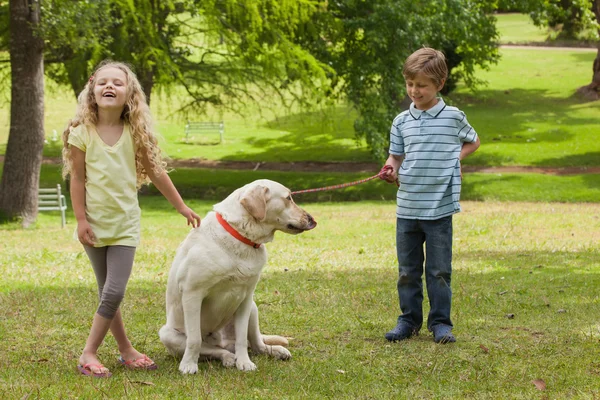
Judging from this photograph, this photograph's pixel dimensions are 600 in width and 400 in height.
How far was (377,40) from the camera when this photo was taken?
851 inches

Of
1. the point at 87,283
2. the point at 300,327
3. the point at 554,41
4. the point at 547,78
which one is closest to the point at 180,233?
the point at 87,283

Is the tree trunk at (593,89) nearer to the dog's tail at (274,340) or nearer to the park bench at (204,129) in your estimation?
the park bench at (204,129)

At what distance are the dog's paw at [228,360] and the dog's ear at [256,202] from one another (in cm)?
97

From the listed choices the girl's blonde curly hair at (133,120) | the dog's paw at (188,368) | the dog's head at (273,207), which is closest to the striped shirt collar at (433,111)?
the dog's head at (273,207)

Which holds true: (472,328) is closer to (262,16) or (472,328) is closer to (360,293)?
(360,293)

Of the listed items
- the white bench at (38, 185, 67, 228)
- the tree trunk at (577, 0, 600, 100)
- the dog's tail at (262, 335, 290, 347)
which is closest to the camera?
the dog's tail at (262, 335, 290, 347)

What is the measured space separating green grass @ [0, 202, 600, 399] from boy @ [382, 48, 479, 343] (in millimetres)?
441

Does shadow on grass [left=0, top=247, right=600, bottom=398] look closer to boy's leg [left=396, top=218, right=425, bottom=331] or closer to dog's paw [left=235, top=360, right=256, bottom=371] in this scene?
dog's paw [left=235, top=360, right=256, bottom=371]

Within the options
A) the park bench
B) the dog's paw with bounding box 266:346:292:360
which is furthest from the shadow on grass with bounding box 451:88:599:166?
the dog's paw with bounding box 266:346:292:360

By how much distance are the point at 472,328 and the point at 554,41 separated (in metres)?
52.2

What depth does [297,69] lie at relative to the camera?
20.8 metres

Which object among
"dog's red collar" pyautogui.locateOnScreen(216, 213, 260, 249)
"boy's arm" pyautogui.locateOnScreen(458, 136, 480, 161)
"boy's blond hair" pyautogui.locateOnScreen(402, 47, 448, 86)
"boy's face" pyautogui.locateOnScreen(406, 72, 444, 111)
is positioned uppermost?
"boy's blond hair" pyautogui.locateOnScreen(402, 47, 448, 86)

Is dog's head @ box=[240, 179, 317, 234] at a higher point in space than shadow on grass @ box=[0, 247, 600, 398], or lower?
higher

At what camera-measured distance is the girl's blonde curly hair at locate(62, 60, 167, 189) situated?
16.7 feet
